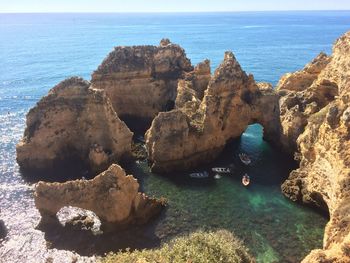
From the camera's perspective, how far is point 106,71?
62500 mm

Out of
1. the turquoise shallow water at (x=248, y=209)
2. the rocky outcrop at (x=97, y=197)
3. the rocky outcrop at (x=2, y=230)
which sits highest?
the rocky outcrop at (x=97, y=197)

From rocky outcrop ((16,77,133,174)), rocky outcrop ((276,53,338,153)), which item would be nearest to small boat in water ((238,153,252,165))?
rocky outcrop ((276,53,338,153))

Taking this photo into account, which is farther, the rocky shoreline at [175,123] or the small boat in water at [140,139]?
the small boat in water at [140,139]

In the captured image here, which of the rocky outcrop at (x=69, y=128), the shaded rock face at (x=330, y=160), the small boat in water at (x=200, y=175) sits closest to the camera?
the shaded rock face at (x=330, y=160)

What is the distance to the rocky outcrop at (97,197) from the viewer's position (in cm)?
3778

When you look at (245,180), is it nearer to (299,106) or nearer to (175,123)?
(175,123)

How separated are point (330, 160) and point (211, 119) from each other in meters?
17.8

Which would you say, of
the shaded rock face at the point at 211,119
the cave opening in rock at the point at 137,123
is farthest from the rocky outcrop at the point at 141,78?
the shaded rock face at the point at 211,119

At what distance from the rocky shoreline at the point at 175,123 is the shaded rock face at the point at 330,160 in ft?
0.39

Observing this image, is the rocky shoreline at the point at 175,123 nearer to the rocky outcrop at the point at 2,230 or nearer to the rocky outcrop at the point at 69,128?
the rocky outcrop at the point at 69,128

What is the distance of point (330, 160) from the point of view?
123 ft

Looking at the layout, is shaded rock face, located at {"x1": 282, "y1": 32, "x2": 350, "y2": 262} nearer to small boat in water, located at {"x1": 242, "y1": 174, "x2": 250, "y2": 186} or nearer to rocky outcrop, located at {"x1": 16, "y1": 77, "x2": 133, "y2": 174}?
small boat in water, located at {"x1": 242, "y1": 174, "x2": 250, "y2": 186}

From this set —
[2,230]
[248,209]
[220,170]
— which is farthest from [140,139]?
[2,230]

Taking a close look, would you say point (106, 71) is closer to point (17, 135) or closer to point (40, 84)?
point (17, 135)
